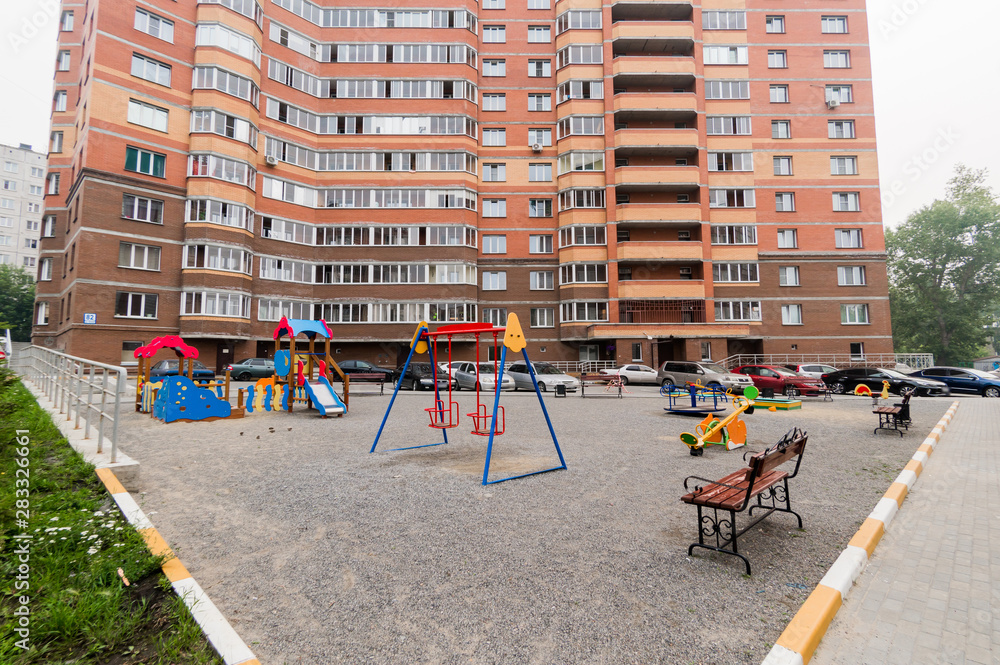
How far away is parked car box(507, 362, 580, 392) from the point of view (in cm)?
2681

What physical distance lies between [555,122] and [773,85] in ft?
59.6

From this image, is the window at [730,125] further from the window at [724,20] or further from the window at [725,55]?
the window at [724,20]

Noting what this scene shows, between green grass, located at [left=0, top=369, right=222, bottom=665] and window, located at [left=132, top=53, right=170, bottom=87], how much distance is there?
112 feet

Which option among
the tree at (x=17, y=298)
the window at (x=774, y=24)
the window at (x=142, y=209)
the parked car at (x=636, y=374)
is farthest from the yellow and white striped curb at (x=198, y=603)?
the tree at (x=17, y=298)

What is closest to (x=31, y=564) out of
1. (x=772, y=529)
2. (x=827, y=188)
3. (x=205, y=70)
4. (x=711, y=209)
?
(x=772, y=529)

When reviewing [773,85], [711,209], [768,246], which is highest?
[773,85]

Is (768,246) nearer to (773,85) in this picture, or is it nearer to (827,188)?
(827,188)

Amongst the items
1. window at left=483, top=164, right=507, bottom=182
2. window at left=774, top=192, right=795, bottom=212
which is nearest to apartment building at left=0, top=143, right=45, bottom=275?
window at left=483, top=164, right=507, bottom=182

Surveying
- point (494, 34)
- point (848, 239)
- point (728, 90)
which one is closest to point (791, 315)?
point (848, 239)

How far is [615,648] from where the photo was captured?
9.98 ft

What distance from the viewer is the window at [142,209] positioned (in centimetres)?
2823

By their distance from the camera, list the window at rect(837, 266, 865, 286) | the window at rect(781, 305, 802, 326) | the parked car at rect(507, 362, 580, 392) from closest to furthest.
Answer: the parked car at rect(507, 362, 580, 392) → the window at rect(781, 305, 802, 326) → the window at rect(837, 266, 865, 286)

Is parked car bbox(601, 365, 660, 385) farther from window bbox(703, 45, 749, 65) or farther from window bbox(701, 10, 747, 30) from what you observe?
window bbox(701, 10, 747, 30)

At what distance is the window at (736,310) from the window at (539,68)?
24.2 meters
